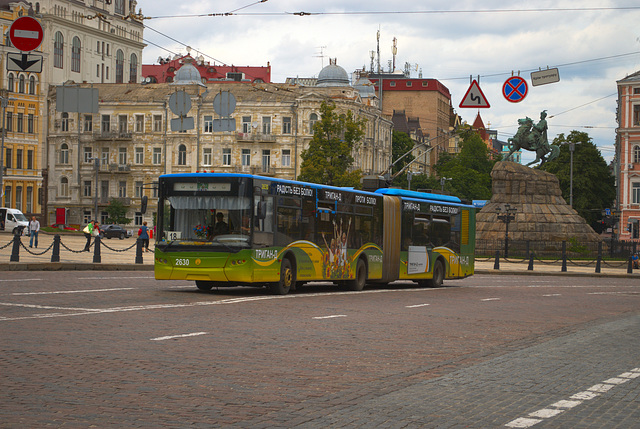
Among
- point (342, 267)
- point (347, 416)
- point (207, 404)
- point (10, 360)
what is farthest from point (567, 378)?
point (342, 267)

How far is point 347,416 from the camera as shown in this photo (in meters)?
7.70

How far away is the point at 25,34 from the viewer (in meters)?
19.2

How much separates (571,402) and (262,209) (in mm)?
12879

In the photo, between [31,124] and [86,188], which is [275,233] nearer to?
[31,124]

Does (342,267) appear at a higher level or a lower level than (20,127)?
lower

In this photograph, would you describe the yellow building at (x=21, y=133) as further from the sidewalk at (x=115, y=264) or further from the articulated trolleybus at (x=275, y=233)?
the articulated trolleybus at (x=275, y=233)

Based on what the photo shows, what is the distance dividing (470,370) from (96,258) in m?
24.7

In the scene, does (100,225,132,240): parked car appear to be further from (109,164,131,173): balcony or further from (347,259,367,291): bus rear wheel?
(347,259,367,291): bus rear wheel

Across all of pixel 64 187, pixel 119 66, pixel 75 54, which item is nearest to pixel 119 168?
pixel 64 187

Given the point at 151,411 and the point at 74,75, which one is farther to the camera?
the point at 74,75

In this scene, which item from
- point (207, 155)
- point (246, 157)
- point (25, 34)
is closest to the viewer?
point (25, 34)

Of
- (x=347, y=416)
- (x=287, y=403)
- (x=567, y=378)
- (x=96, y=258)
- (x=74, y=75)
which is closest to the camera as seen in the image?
(x=347, y=416)

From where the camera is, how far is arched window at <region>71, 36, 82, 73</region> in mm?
101125

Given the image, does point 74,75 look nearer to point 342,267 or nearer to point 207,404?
point 342,267
